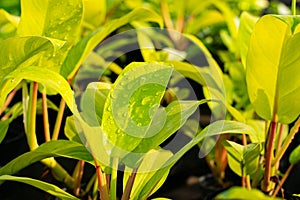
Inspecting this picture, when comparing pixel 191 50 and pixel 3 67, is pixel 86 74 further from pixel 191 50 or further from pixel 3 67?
pixel 3 67

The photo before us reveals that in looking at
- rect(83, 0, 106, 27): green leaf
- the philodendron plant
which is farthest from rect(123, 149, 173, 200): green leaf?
Answer: rect(83, 0, 106, 27): green leaf

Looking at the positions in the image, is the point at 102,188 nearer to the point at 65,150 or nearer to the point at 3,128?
the point at 65,150

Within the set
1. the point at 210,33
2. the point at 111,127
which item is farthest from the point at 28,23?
the point at 210,33

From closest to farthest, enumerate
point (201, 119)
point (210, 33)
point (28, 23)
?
point (28, 23), point (201, 119), point (210, 33)

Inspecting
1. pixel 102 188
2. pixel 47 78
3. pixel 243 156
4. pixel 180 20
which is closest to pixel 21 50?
pixel 47 78

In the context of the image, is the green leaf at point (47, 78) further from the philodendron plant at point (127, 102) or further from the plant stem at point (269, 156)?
the plant stem at point (269, 156)

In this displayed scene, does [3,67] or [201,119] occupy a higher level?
[3,67]
